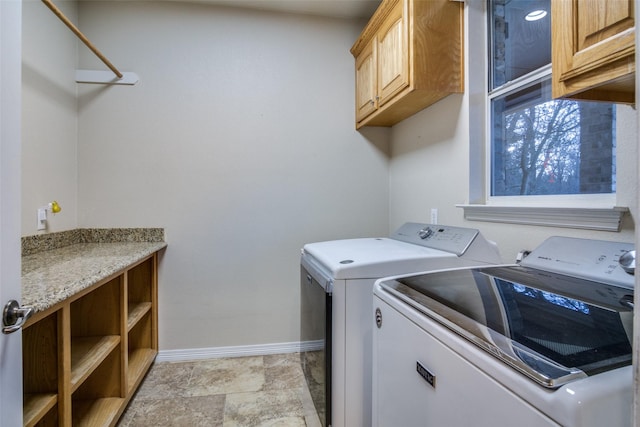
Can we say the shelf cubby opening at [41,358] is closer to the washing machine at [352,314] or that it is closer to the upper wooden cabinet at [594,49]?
the washing machine at [352,314]

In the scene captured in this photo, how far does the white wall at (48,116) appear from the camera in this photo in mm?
1652

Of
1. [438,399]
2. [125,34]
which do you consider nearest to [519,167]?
[438,399]

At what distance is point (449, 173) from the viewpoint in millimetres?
1781

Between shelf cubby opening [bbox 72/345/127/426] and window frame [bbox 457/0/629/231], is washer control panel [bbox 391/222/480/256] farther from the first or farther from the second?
shelf cubby opening [bbox 72/345/127/426]

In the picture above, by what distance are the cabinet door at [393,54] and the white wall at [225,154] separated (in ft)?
1.74

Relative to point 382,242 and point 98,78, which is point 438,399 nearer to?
point 382,242

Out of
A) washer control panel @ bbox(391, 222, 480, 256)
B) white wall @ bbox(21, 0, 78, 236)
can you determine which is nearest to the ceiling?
white wall @ bbox(21, 0, 78, 236)

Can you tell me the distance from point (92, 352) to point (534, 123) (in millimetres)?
2294

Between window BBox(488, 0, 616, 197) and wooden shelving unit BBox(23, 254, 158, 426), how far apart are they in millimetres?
1931

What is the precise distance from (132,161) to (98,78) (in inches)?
23.2

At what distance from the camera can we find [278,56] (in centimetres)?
233

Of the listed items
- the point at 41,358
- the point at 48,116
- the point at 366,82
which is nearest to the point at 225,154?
the point at 48,116

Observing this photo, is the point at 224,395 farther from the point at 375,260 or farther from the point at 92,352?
the point at 375,260

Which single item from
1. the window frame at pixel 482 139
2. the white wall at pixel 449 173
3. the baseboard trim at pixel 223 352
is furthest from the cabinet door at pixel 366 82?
the baseboard trim at pixel 223 352
